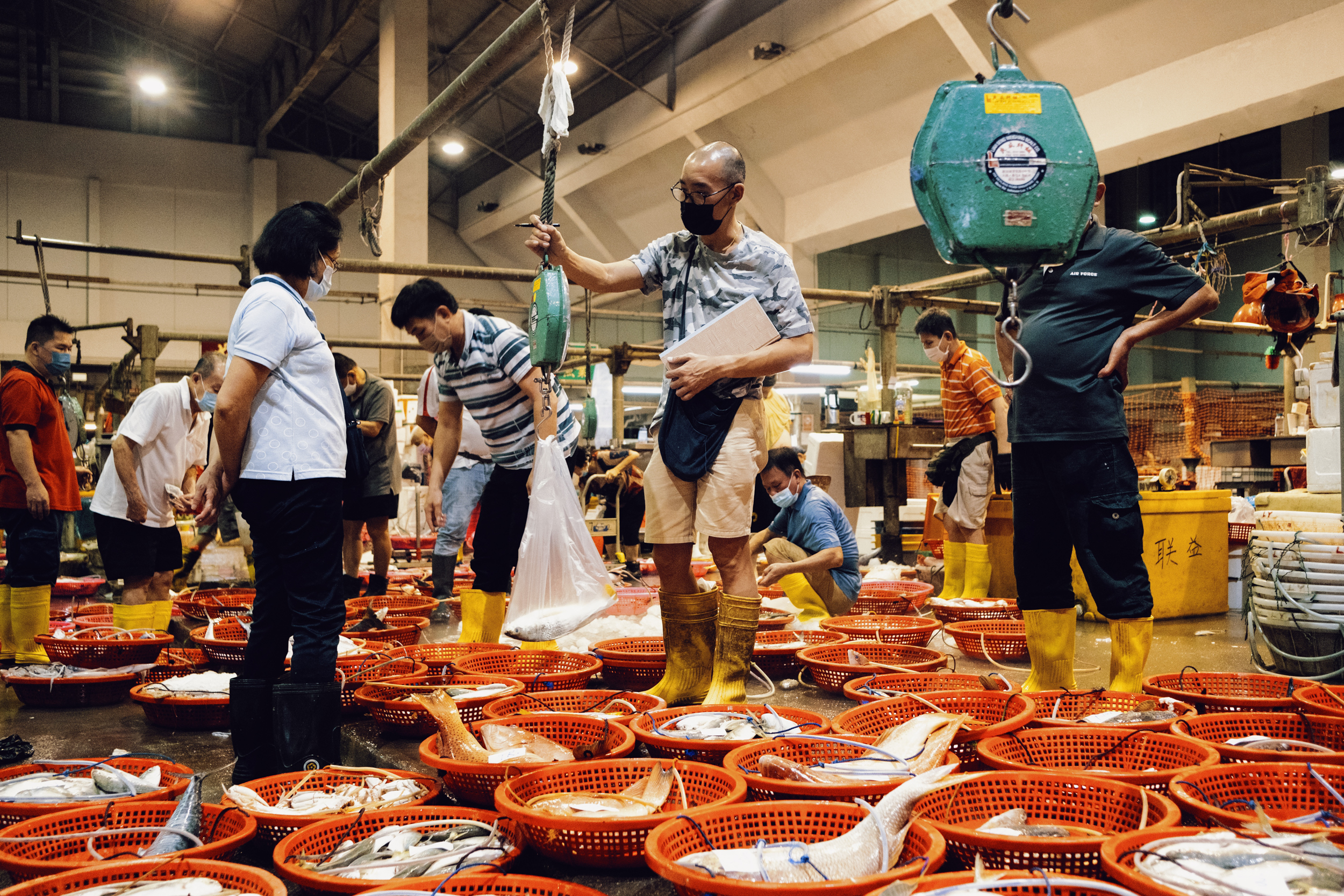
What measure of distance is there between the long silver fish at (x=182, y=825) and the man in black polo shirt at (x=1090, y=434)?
2.49m

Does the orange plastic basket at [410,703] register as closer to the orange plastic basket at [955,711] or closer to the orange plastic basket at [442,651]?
the orange plastic basket at [442,651]

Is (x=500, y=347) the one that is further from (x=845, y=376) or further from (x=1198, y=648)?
(x=845, y=376)

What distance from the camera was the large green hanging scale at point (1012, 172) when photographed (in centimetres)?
217

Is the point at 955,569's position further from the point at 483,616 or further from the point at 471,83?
the point at 471,83

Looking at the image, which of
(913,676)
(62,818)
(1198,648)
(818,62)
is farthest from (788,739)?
(818,62)

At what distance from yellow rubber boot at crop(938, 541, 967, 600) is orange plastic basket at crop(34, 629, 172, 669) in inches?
173

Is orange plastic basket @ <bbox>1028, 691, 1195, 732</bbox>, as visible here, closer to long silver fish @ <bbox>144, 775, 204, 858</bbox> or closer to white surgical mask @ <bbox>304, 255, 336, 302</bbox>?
long silver fish @ <bbox>144, 775, 204, 858</bbox>

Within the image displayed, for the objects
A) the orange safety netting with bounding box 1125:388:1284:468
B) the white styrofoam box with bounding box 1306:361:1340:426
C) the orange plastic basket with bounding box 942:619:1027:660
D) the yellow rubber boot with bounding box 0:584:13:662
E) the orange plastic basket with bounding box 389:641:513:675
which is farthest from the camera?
the orange safety netting with bounding box 1125:388:1284:468

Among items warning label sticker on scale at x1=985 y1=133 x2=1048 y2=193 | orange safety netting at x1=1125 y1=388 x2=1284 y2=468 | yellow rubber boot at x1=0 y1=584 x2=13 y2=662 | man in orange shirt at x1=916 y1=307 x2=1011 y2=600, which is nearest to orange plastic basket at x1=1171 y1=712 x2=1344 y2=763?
warning label sticker on scale at x1=985 y1=133 x2=1048 y2=193

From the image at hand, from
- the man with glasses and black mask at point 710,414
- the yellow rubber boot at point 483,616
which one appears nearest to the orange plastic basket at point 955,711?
the man with glasses and black mask at point 710,414

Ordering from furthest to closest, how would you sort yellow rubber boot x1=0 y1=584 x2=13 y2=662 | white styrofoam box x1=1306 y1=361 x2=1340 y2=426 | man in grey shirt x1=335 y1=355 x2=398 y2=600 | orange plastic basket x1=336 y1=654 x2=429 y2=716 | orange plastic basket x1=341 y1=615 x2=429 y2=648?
man in grey shirt x1=335 y1=355 x2=398 y2=600 < white styrofoam box x1=1306 y1=361 x2=1340 y2=426 < yellow rubber boot x1=0 y1=584 x2=13 y2=662 < orange plastic basket x1=341 y1=615 x2=429 y2=648 < orange plastic basket x1=336 y1=654 x2=429 y2=716

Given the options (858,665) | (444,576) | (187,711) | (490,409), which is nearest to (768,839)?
(858,665)

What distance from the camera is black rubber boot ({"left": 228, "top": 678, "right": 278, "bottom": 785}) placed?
2.63 m

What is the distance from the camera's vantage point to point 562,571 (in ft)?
10.5
